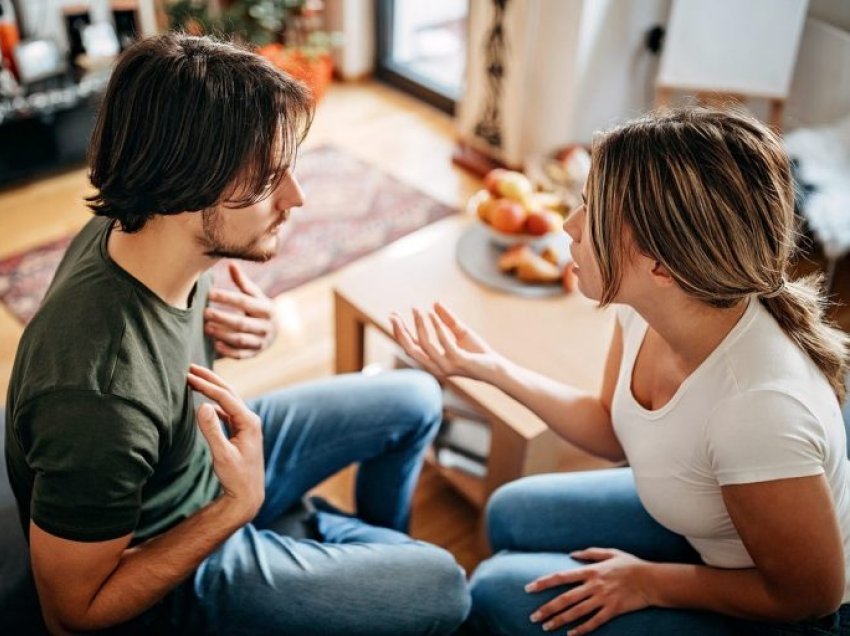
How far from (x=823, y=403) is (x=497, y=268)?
928 millimetres

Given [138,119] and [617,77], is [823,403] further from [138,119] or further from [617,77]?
Answer: [617,77]

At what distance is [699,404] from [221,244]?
0.64 metres

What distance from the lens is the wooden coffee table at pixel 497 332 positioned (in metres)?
1.55

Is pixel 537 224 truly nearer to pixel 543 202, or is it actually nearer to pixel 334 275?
pixel 543 202

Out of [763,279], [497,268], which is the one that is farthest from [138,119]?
[497,268]

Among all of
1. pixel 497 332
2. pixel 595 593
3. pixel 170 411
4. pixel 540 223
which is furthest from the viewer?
pixel 540 223

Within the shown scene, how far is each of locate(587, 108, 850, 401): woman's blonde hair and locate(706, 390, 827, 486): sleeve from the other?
128mm

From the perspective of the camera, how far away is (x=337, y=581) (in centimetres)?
122

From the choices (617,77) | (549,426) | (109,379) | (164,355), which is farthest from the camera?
(617,77)

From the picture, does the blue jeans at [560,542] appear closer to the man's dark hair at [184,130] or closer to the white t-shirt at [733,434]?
the white t-shirt at [733,434]

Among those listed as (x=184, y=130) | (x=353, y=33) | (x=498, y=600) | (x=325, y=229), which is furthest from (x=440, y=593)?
(x=353, y=33)

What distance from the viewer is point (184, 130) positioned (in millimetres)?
1018

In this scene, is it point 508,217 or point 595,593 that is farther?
point 508,217

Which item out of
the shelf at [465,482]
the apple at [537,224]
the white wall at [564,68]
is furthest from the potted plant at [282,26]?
the shelf at [465,482]
